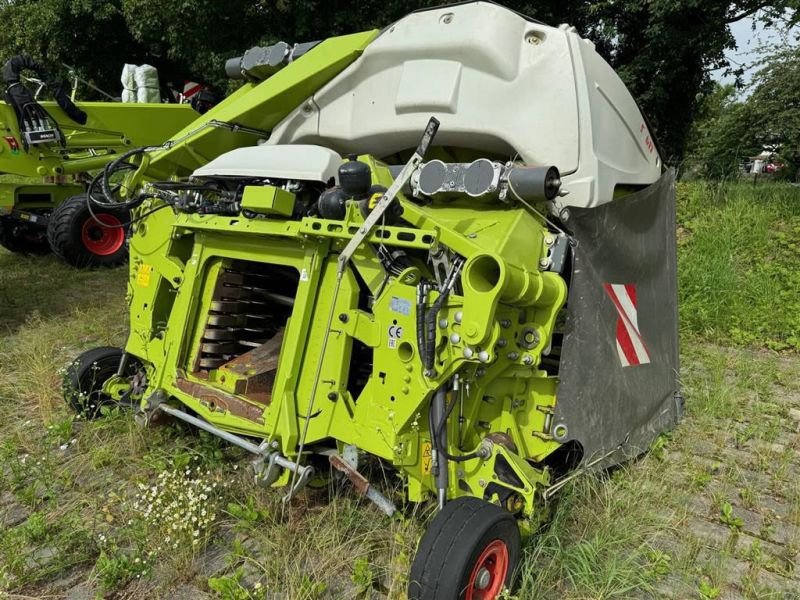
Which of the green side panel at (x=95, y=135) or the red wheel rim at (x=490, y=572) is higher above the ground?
the green side panel at (x=95, y=135)

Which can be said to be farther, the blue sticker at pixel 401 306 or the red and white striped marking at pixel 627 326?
the red and white striped marking at pixel 627 326

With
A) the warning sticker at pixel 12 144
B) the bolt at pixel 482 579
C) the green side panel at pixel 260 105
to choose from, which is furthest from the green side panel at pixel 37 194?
the bolt at pixel 482 579

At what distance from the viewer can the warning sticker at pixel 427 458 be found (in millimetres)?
2396

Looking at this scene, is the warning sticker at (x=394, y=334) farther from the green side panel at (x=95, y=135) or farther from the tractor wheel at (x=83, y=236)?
the green side panel at (x=95, y=135)

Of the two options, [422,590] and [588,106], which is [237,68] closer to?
[588,106]

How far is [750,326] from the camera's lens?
5391 millimetres

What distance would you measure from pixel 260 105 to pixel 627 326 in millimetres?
2206

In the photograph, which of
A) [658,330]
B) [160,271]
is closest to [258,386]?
[160,271]

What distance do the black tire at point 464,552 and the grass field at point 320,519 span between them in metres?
0.12

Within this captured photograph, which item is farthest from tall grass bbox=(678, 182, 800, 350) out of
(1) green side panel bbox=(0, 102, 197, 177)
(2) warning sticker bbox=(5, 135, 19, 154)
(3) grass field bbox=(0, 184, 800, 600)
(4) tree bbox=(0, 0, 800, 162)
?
(2) warning sticker bbox=(5, 135, 19, 154)

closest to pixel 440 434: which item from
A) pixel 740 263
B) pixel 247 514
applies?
pixel 247 514

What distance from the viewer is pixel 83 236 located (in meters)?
7.12

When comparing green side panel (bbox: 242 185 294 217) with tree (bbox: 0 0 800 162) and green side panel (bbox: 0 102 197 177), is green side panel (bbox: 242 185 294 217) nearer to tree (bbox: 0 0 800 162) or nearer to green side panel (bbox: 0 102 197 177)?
green side panel (bbox: 0 102 197 177)

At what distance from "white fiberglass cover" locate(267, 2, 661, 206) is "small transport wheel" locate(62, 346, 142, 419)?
197 centimetres
